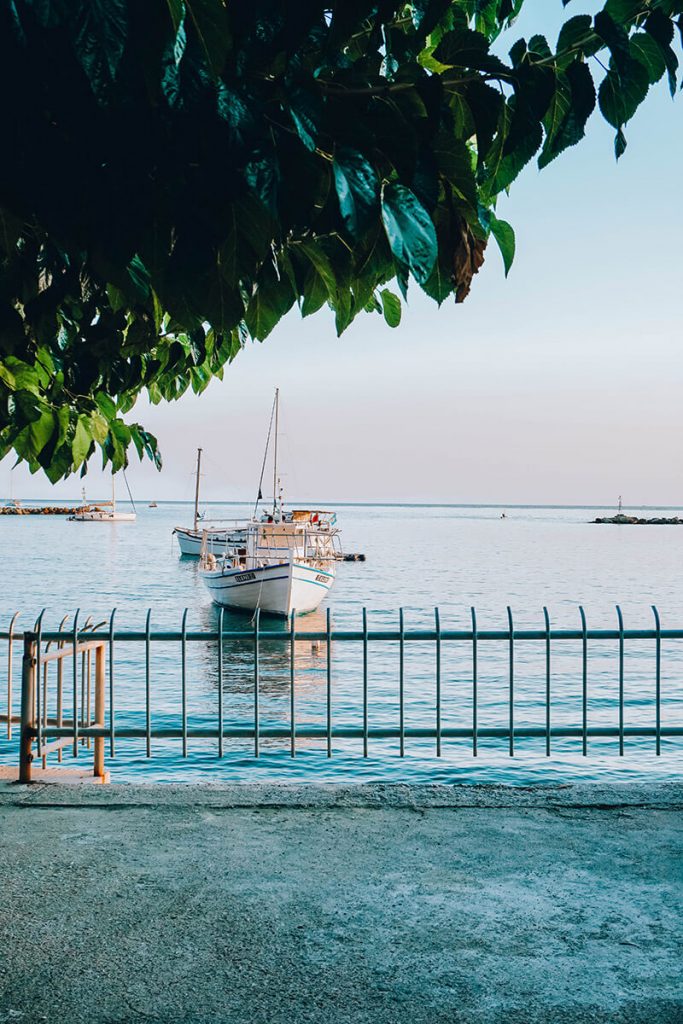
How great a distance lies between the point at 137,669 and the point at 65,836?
26.1 metres

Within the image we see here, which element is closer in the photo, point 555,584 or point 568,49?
point 568,49

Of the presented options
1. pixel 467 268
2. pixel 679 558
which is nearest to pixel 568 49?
pixel 467 268

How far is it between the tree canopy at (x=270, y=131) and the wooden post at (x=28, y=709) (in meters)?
5.44

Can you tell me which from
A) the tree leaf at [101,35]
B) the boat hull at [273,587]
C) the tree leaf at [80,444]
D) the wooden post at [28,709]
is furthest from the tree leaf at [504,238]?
the boat hull at [273,587]

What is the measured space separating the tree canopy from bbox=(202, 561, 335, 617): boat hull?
40781mm

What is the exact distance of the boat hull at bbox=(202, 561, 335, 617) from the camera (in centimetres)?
4384

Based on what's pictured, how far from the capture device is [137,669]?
31328 millimetres

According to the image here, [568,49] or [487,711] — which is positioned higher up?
[568,49]

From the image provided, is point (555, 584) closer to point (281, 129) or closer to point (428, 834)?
point (428, 834)

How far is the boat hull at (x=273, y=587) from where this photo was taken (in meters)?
43.8

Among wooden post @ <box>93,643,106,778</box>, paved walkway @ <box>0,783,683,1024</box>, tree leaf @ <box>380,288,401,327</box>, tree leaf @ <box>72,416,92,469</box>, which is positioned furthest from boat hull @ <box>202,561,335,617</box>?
tree leaf @ <box>380,288,401,327</box>

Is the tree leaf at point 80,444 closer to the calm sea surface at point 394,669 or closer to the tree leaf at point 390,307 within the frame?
the tree leaf at point 390,307

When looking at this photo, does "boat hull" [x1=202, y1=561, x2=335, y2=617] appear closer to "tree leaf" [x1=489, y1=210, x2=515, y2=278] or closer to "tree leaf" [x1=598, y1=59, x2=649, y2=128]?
"tree leaf" [x1=489, y1=210, x2=515, y2=278]

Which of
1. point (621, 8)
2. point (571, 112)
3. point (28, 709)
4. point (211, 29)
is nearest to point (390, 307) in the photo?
point (571, 112)
